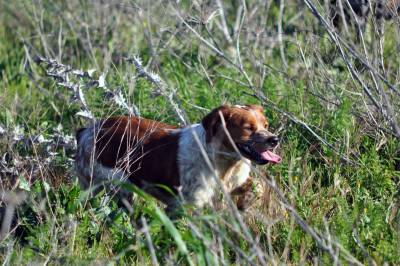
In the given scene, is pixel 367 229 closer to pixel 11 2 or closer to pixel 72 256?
pixel 72 256

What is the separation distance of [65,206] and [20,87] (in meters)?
3.42

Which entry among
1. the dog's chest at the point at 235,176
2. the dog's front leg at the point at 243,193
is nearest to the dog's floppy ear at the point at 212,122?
the dog's chest at the point at 235,176

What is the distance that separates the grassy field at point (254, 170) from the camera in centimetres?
520

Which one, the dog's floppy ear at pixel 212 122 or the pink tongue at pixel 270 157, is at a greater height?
the dog's floppy ear at pixel 212 122

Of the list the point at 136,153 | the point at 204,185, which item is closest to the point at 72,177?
the point at 136,153

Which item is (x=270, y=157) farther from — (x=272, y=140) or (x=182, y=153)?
(x=182, y=153)

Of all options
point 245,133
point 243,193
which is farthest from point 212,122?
point 243,193

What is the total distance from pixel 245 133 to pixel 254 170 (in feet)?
6.75

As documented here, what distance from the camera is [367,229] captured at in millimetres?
5652

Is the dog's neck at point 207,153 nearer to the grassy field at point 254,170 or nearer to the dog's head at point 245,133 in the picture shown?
the dog's head at point 245,133

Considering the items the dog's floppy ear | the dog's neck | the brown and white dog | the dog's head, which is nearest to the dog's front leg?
the brown and white dog

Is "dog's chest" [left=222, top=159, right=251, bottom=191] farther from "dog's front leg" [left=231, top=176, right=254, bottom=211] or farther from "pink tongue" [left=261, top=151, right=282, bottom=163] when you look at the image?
"pink tongue" [left=261, top=151, right=282, bottom=163]

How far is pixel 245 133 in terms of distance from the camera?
21.1 feet

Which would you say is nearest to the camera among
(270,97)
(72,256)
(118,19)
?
(72,256)
